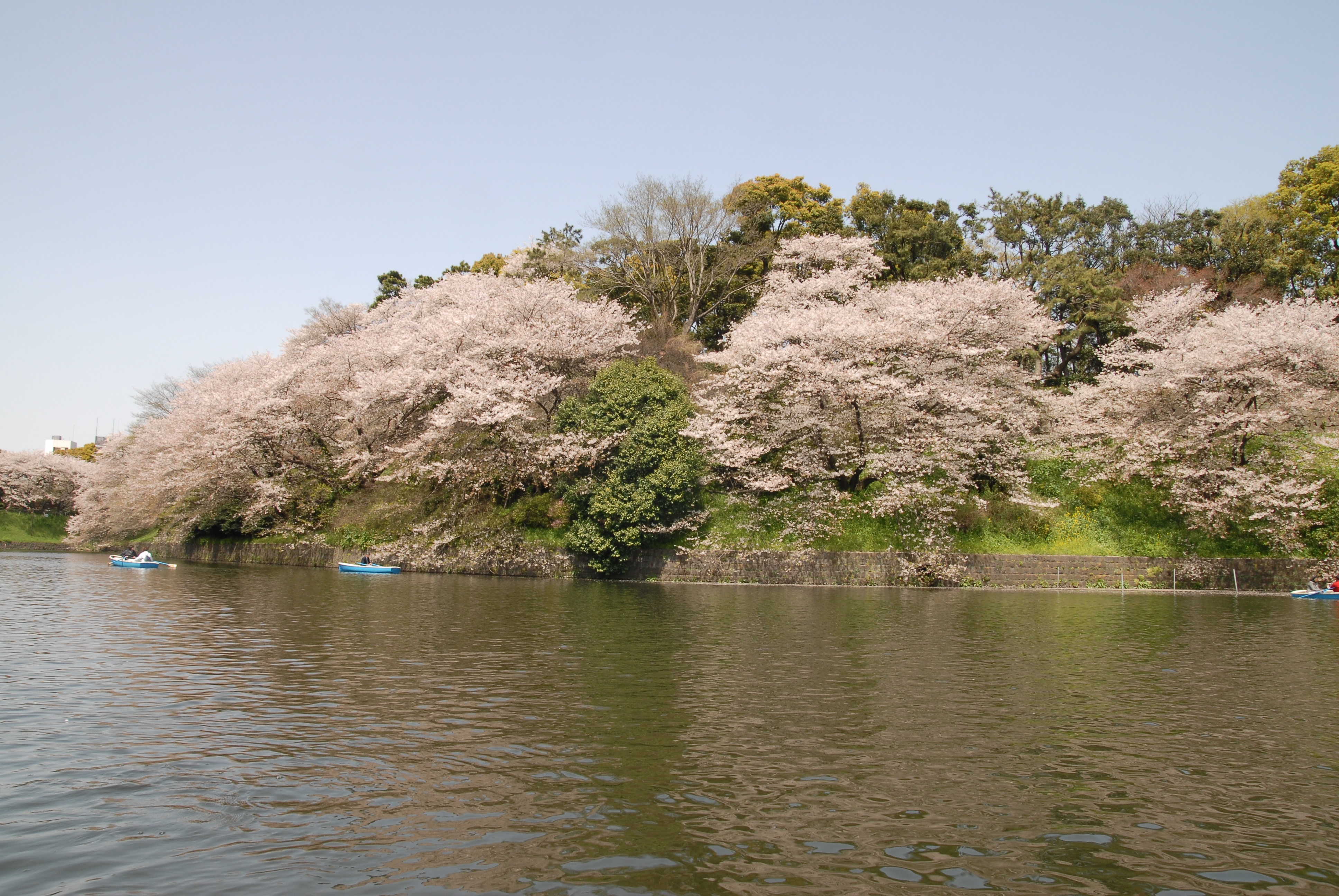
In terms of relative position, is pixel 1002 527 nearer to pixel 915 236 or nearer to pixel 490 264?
pixel 915 236

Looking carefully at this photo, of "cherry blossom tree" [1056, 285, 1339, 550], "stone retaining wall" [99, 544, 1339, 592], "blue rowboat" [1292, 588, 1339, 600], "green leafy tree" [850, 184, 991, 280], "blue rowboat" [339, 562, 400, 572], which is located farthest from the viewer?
"green leafy tree" [850, 184, 991, 280]

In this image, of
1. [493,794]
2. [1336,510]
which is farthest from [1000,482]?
[493,794]

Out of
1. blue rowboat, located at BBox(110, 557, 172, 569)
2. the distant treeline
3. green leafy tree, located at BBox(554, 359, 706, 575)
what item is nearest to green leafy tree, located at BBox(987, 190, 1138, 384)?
the distant treeline

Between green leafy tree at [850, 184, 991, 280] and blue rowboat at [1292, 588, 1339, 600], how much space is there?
22.4 metres

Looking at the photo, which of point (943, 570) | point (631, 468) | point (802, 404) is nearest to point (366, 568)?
point (631, 468)

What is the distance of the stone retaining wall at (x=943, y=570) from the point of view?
104ft

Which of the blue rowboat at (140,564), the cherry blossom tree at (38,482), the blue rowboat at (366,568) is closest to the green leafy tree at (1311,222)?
the blue rowboat at (366,568)

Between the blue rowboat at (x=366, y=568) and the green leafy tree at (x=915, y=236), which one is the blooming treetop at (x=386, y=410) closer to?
the blue rowboat at (x=366, y=568)

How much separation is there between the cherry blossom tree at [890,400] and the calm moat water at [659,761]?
665 inches

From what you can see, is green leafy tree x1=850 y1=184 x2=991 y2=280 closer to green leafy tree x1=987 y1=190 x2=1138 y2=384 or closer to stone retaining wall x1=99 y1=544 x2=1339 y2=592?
green leafy tree x1=987 y1=190 x2=1138 y2=384

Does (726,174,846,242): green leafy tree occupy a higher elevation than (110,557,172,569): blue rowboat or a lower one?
higher

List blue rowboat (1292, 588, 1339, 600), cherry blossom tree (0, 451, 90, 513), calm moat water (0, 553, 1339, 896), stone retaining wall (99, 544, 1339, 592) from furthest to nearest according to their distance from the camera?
cherry blossom tree (0, 451, 90, 513) → stone retaining wall (99, 544, 1339, 592) → blue rowboat (1292, 588, 1339, 600) → calm moat water (0, 553, 1339, 896)

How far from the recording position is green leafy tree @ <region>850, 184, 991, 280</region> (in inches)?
1863

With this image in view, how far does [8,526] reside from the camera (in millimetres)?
68688
